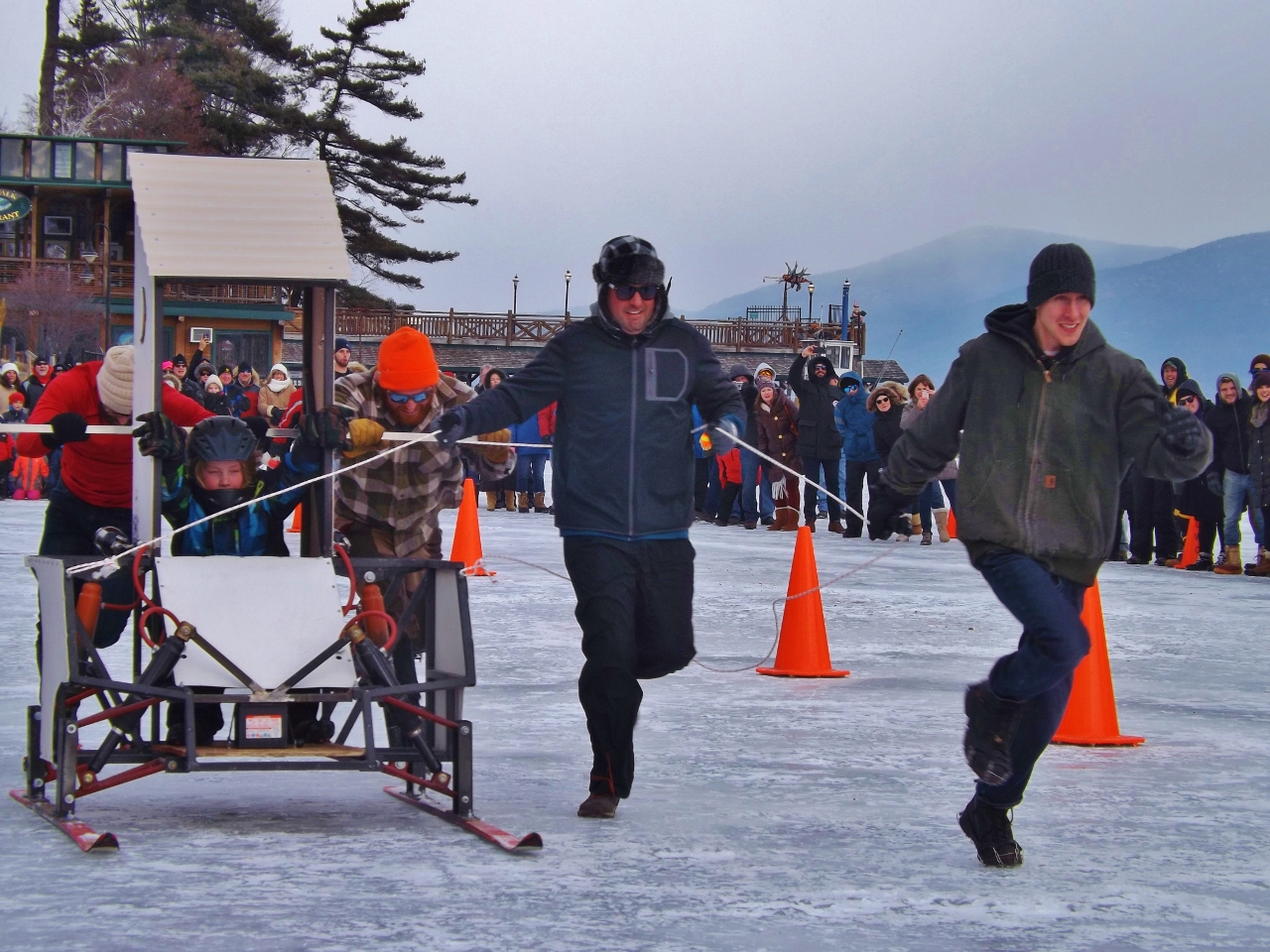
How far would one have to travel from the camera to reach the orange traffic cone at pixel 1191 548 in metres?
15.2

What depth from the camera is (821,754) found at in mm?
6180

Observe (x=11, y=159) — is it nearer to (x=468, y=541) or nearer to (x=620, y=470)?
(x=468, y=541)

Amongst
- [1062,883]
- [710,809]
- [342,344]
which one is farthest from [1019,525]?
[342,344]

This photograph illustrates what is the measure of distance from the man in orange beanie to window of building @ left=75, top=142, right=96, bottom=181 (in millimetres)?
48680

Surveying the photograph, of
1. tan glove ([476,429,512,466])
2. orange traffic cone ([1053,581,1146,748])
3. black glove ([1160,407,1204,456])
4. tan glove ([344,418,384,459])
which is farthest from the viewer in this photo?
orange traffic cone ([1053,581,1146,748])

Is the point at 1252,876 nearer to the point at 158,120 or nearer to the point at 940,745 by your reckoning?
the point at 940,745

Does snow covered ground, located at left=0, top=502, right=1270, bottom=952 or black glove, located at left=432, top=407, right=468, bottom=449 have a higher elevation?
black glove, located at left=432, top=407, right=468, bottom=449

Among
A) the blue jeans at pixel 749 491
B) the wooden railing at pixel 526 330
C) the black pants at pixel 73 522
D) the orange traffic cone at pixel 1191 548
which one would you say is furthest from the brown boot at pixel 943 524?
the wooden railing at pixel 526 330

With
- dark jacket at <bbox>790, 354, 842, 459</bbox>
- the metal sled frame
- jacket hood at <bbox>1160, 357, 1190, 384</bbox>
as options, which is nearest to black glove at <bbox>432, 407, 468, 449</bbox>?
the metal sled frame

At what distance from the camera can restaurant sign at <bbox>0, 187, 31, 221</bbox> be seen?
49.9 metres

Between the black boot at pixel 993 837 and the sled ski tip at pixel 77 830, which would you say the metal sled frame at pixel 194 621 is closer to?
the sled ski tip at pixel 77 830

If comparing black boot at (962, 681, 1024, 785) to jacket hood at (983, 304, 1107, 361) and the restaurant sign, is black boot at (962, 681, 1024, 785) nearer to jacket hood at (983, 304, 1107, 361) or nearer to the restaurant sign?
jacket hood at (983, 304, 1107, 361)

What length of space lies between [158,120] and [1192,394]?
55900mm

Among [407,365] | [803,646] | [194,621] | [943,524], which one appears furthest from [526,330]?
[194,621]
